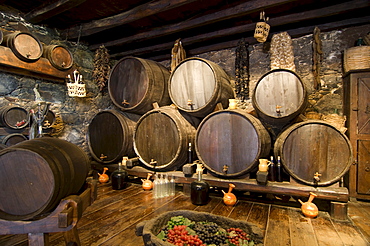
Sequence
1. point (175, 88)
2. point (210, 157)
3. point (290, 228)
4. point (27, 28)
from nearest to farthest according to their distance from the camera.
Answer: point (290, 228) → point (210, 157) → point (175, 88) → point (27, 28)

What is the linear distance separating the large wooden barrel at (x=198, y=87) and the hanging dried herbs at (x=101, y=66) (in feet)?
6.98

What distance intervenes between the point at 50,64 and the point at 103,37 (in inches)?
53.0

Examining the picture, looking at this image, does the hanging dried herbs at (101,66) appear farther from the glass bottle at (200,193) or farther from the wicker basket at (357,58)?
the wicker basket at (357,58)

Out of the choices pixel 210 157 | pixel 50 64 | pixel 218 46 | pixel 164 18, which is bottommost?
pixel 210 157

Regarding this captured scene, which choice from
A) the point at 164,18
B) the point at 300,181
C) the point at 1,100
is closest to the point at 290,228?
the point at 300,181

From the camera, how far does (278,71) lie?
Result: 285 centimetres

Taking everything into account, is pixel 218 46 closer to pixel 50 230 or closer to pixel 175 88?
pixel 175 88

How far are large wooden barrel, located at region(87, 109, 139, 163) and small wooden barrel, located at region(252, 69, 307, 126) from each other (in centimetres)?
236

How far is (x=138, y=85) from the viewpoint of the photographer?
382 cm

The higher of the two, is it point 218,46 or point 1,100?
point 218,46

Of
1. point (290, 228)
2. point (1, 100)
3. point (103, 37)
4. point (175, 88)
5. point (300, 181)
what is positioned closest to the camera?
point (290, 228)

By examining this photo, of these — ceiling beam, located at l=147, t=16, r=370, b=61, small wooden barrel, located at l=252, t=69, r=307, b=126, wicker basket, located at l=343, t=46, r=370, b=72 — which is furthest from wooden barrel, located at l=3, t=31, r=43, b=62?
wicker basket, located at l=343, t=46, r=370, b=72

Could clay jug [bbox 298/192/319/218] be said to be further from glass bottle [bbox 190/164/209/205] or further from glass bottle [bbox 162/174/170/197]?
→ glass bottle [bbox 162/174/170/197]

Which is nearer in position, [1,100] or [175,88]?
[1,100]
